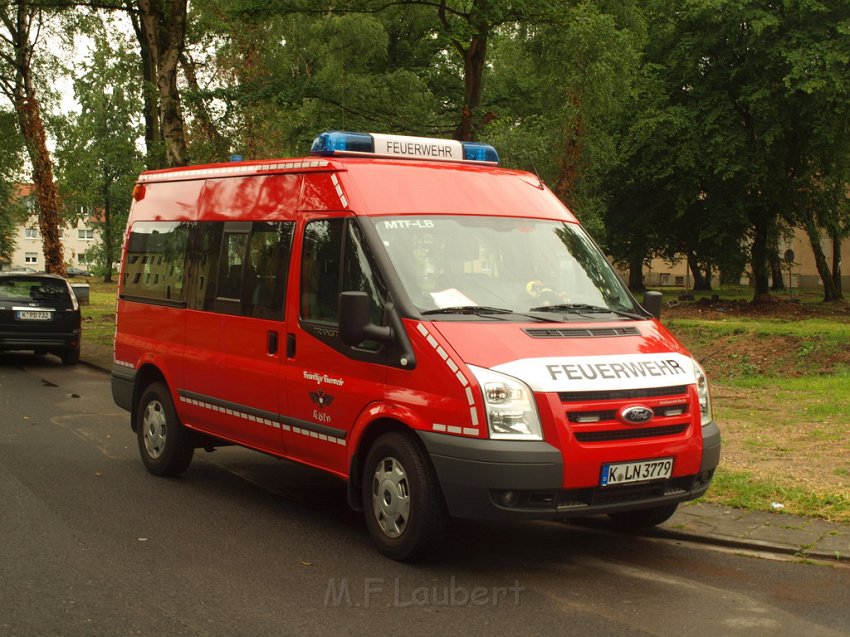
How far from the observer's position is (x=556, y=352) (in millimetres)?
5988

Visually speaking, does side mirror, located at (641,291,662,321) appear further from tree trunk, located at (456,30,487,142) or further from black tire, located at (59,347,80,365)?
black tire, located at (59,347,80,365)

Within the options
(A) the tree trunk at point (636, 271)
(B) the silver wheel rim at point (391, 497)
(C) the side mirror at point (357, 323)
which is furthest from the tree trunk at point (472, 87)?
(A) the tree trunk at point (636, 271)

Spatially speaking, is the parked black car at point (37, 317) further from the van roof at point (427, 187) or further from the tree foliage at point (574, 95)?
the van roof at point (427, 187)

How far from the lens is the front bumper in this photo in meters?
5.75

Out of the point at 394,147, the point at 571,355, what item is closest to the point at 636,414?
the point at 571,355

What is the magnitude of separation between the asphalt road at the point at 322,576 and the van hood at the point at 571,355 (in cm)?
113

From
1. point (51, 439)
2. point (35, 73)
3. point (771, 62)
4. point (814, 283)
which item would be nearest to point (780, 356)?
point (51, 439)

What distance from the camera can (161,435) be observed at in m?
8.98

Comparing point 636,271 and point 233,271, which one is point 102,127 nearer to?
point 636,271

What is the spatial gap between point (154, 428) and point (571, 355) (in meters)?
4.42

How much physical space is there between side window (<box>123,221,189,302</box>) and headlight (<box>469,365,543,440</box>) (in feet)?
12.1

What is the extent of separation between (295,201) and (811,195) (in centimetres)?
3292

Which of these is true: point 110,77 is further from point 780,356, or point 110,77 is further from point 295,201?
point 295,201

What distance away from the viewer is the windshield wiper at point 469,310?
249 inches
